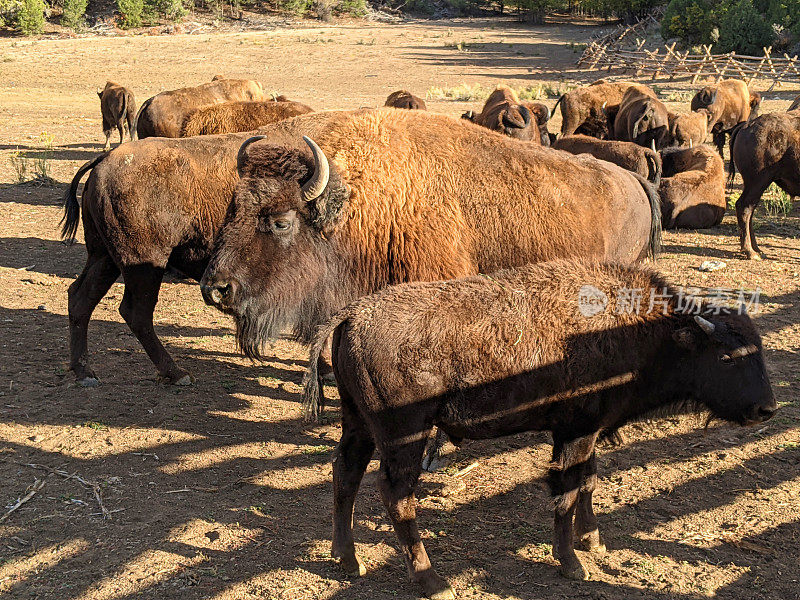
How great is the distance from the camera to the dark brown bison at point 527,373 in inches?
152

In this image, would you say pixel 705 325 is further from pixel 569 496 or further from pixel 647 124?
pixel 647 124

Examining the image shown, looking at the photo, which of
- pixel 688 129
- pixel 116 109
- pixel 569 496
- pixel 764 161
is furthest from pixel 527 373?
pixel 116 109

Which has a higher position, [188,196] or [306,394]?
[188,196]

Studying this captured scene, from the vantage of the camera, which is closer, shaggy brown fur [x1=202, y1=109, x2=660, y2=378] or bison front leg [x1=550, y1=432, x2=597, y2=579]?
bison front leg [x1=550, y1=432, x2=597, y2=579]

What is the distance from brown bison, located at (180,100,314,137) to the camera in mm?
8875

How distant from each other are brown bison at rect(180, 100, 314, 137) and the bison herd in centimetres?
220

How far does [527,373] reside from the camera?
400cm

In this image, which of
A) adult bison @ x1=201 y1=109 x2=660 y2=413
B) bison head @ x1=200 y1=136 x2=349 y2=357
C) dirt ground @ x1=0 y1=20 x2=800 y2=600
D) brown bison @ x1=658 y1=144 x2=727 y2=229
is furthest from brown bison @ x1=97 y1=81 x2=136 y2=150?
bison head @ x1=200 y1=136 x2=349 y2=357

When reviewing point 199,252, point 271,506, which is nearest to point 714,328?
point 271,506

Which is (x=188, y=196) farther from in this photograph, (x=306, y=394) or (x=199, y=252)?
(x=306, y=394)

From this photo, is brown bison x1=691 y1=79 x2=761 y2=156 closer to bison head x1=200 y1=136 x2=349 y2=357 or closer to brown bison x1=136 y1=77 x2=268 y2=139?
brown bison x1=136 y1=77 x2=268 y2=139

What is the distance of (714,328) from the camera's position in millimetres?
4145

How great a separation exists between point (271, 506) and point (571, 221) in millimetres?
2951

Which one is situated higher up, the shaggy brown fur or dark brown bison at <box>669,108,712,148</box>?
dark brown bison at <box>669,108,712,148</box>
